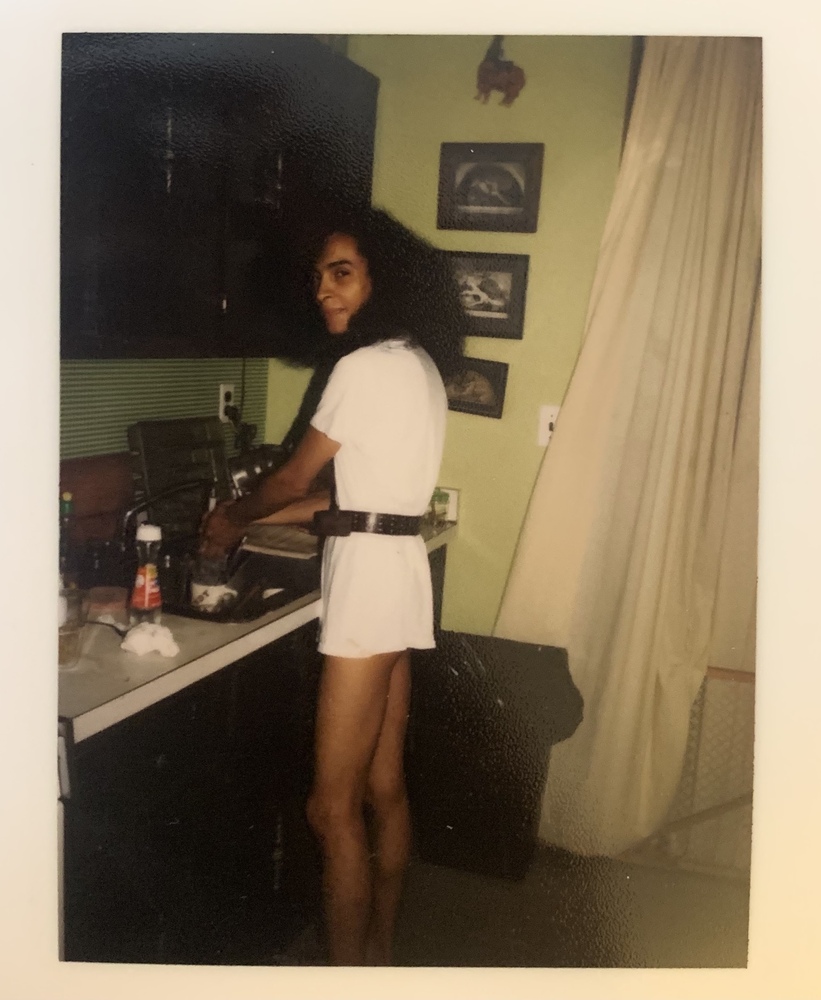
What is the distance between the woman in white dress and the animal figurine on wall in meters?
0.25

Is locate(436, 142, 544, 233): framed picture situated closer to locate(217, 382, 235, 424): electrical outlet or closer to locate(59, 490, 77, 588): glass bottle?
locate(217, 382, 235, 424): electrical outlet

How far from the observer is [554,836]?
1.38 m

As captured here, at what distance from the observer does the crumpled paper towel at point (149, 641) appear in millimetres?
1284

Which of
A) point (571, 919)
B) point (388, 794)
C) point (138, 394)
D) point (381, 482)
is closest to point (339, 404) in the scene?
point (381, 482)

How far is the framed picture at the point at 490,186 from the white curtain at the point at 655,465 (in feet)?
0.46

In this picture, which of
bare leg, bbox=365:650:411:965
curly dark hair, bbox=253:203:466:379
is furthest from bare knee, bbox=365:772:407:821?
curly dark hair, bbox=253:203:466:379

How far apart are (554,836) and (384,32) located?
1353mm

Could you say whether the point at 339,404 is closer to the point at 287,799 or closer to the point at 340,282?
the point at 340,282

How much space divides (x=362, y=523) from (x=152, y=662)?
390 millimetres

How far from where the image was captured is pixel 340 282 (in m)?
1.33

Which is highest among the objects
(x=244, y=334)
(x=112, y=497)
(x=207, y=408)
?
(x=244, y=334)

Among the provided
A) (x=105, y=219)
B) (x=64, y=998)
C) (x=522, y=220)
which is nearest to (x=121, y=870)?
(x=64, y=998)

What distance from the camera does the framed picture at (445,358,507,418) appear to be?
Answer: 1335mm

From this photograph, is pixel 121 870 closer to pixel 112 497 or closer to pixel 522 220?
pixel 112 497
